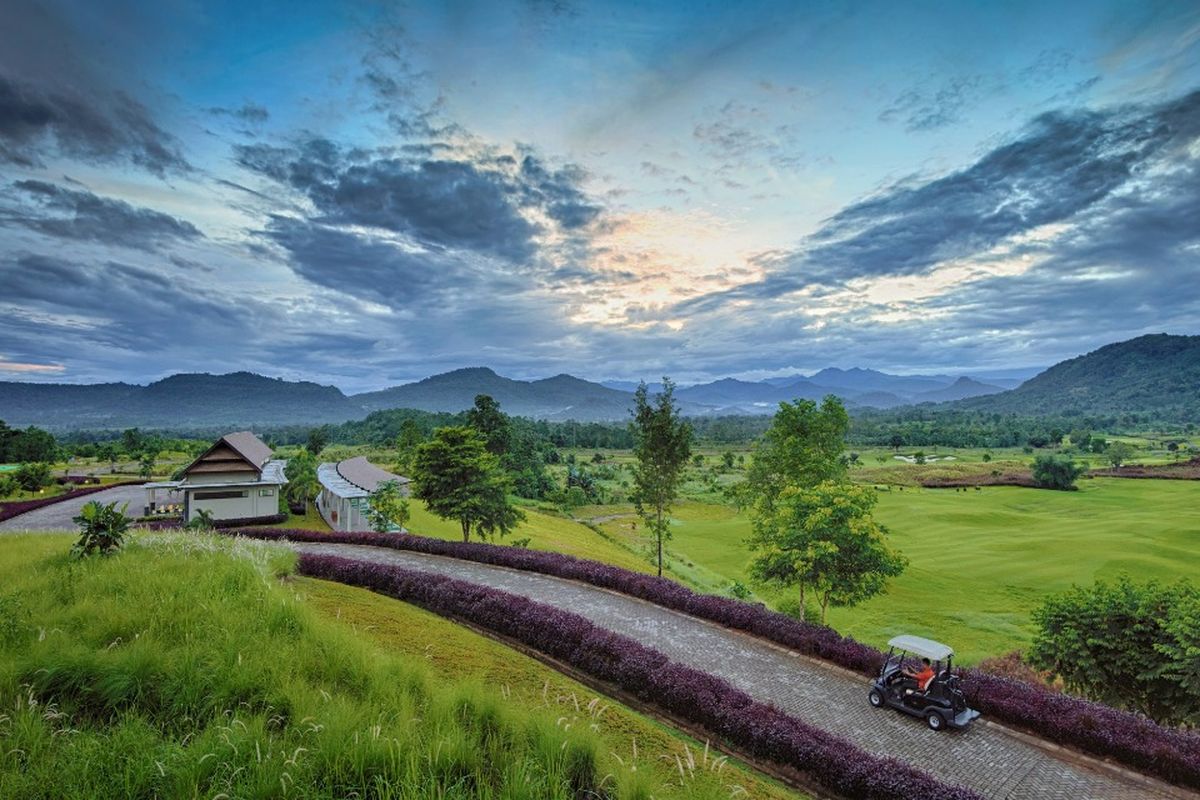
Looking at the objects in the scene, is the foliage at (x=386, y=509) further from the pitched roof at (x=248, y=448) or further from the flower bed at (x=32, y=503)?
the flower bed at (x=32, y=503)

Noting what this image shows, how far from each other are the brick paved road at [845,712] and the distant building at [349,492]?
17794 millimetres

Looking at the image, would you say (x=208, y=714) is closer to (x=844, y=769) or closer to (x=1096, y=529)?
(x=844, y=769)

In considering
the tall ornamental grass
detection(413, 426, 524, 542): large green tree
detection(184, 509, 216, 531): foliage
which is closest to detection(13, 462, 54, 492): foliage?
detection(184, 509, 216, 531): foliage

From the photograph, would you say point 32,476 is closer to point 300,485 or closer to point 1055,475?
point 300,485

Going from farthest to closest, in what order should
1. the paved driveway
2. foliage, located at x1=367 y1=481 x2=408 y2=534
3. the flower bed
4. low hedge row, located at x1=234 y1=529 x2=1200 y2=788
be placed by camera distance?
the flower bed, the paved driveway, foliage, located at x1=367 y1=481 x2=408 y2=534, low hedge row, located at x1=234 y1=529 x2=1200 y2=788

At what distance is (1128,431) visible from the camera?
148250mm

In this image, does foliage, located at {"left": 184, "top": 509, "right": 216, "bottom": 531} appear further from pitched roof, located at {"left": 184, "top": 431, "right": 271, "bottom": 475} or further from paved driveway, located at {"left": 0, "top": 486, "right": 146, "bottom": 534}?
paved driveway, located at {"left": 0, "top": 486, "right": 146, "bottom": 534}

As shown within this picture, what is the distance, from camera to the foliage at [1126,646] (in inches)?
524

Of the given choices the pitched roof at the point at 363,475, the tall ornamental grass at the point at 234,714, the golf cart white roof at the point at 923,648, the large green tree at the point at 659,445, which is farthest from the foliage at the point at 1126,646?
the pitched roof at the point at 363,475

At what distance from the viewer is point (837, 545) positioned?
17.6 metres

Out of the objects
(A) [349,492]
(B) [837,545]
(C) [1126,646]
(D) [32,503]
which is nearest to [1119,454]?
(C) [1126,646]

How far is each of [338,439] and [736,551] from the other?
128m

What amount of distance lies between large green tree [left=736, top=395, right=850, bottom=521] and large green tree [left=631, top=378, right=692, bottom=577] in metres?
4.15

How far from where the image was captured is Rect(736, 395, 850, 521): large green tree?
25.2 metres
